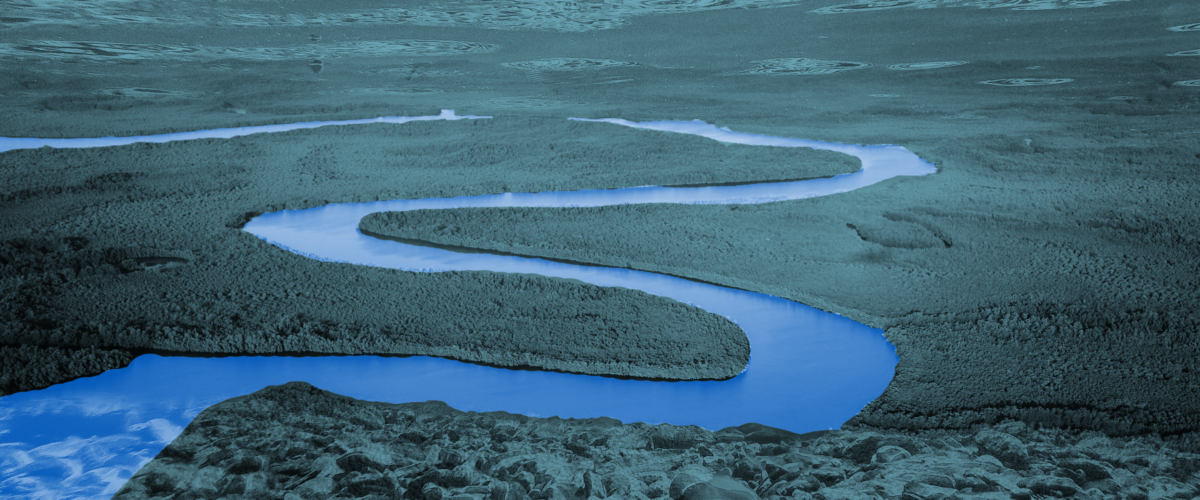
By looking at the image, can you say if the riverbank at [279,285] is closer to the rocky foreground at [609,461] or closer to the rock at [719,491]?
the rocky foreground at [609,461]

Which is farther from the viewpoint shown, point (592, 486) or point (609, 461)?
point (609, 461)

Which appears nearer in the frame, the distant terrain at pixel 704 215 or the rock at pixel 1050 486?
the rock at pixel 1050 486

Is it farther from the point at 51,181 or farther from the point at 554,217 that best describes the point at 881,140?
the point at 51,181

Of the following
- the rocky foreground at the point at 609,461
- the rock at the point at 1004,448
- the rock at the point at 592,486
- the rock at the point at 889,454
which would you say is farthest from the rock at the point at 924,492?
the rock at the point at 592,486

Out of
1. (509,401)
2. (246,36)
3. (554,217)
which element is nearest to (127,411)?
(509,401)

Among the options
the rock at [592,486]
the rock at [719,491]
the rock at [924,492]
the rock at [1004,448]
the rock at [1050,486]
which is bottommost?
the rock at [592,486]

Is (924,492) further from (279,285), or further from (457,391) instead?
(279,285)

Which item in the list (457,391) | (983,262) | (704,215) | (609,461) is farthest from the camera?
(704,215)

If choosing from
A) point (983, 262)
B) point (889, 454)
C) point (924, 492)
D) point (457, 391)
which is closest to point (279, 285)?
point (457, 391)

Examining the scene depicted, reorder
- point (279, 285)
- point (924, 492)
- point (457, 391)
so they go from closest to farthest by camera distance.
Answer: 1. point (924, 492)
2. point (457, 391)
3. point (279, 285)
